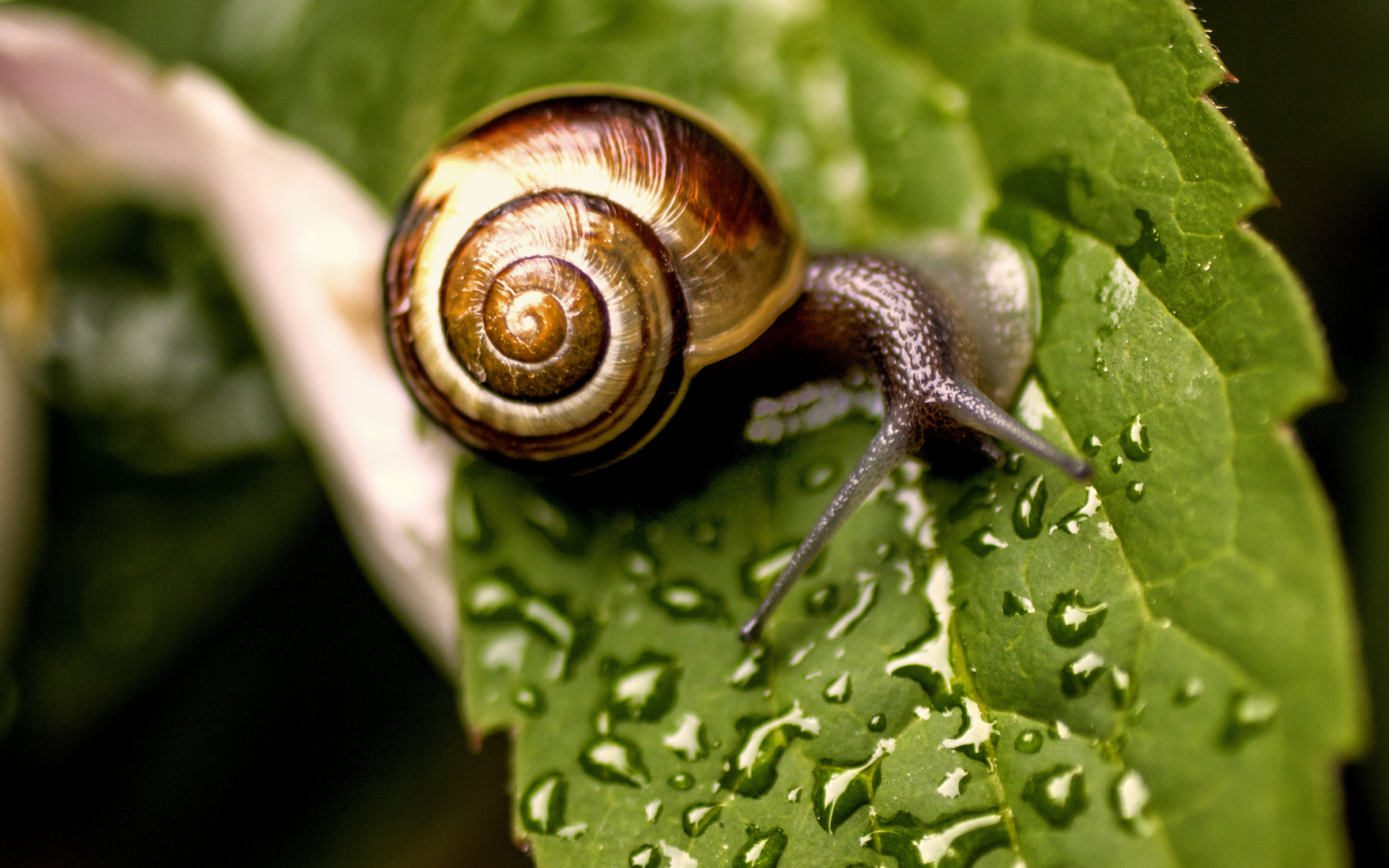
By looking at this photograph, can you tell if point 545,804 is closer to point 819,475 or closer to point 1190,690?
point 819,475

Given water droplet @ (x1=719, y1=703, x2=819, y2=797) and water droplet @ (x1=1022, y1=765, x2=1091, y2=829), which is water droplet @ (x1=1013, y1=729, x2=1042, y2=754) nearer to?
water droplet @ (x1=1022, y1=765, x2=1091, y2=829)

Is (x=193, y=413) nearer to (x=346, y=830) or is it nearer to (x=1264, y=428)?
(x=346, y=830)

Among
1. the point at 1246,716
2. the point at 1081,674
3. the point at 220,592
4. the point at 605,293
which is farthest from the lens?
the point at 220,592

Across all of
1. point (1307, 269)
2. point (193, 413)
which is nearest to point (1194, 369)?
point (1307, 269)

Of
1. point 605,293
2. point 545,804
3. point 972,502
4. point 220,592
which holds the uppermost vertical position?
point 605,293

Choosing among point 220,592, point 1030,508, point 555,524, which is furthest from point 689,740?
point 220,592

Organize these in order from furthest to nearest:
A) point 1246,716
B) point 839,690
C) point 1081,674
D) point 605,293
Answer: point 605,293
point 839,690
point 1081,674
point 1246,716
